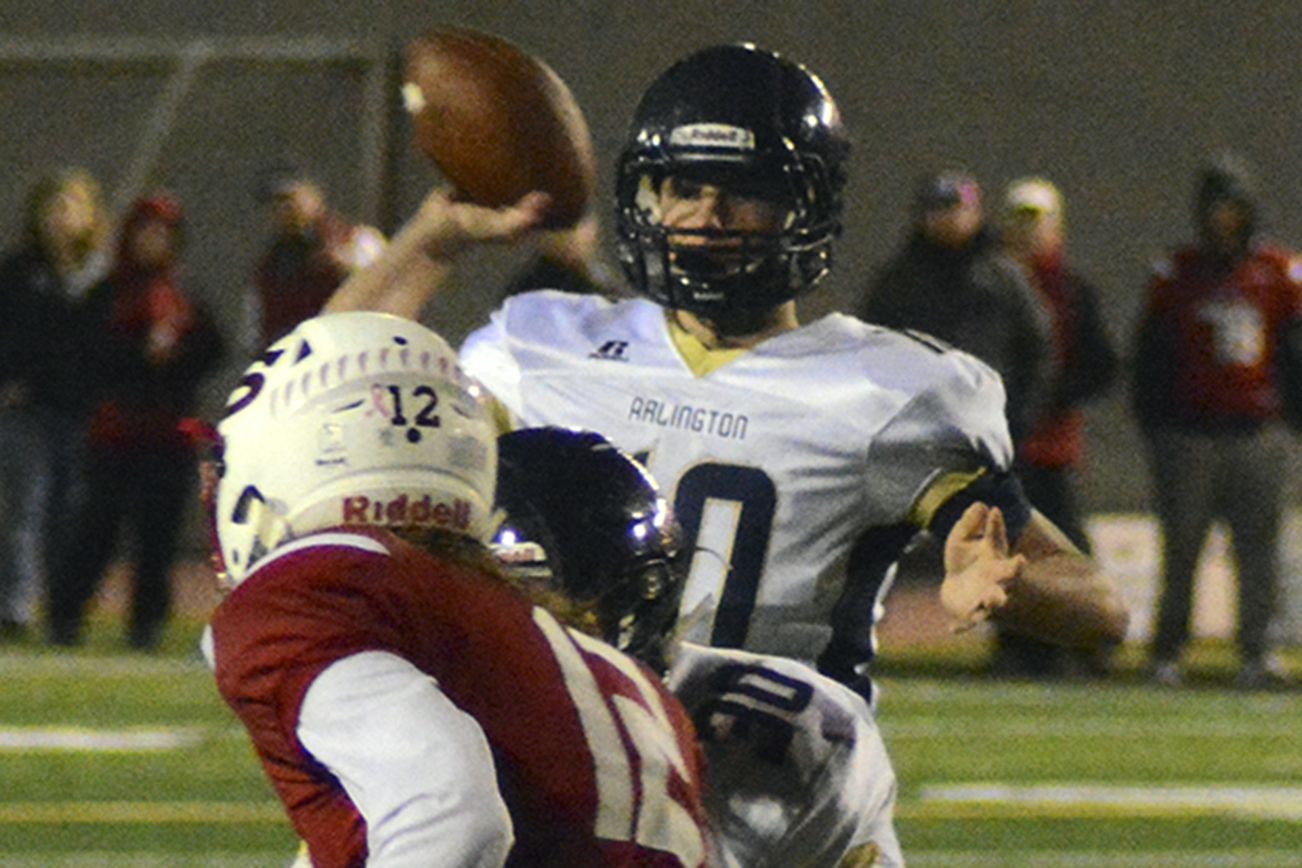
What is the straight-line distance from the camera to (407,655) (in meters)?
2.17

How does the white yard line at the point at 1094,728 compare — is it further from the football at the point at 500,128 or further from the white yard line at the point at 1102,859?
the football at the point at 500,128

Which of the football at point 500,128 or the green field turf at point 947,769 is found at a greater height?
the football at point 500,128

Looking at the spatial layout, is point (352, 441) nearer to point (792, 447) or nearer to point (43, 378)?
point (792, 447)

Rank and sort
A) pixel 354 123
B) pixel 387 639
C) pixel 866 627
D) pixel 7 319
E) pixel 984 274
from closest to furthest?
1. pixel 387 639
2. pixel 866 627
3. pixel 984 274
4. pixel 7 319
5. pixel 354 123

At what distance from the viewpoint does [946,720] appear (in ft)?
26.6

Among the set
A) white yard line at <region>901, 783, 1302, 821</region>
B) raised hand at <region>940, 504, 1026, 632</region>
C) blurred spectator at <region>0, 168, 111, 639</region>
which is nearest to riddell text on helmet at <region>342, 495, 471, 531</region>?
raised hand at <region>940, 504, 1026, 632</region>

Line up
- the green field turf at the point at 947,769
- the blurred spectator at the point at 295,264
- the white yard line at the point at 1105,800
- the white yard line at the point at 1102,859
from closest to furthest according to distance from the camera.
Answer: the white yard line at the point at 1102,859, the green field turf at the point at 947,769, the white yard line at the point at 1105,800, the blurred spectator at the point at 295,264

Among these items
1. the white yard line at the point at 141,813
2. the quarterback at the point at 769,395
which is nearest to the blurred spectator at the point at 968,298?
the white yard line at the point at 141,813

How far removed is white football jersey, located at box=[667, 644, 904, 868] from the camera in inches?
113

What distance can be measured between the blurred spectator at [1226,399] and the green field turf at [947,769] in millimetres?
353

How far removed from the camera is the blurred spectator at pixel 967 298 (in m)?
8.81

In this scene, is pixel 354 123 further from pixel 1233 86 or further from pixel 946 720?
pixel 946 720

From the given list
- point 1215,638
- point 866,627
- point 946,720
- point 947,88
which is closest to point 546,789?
point 866,627

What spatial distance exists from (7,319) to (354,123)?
9.26 ft
